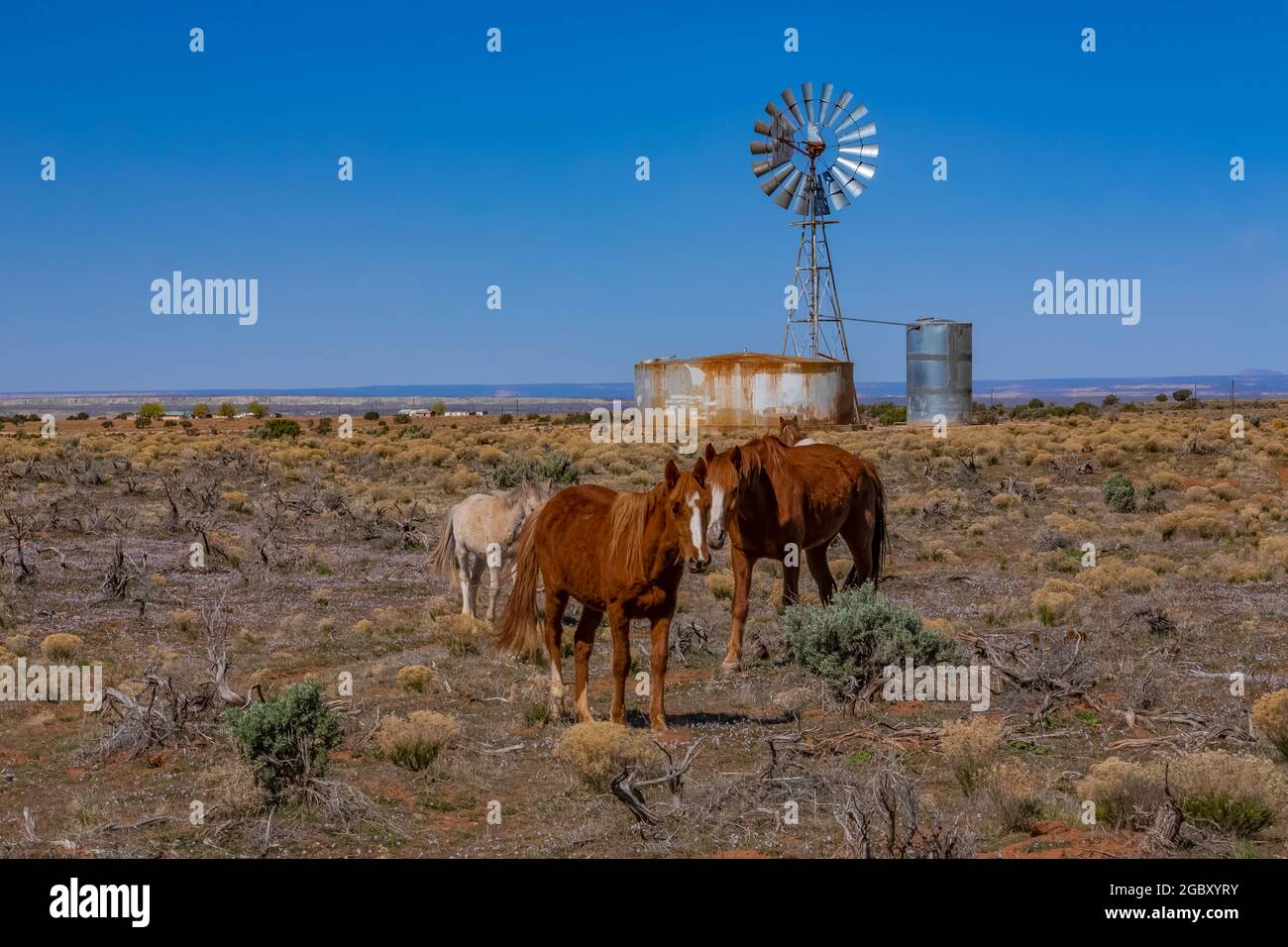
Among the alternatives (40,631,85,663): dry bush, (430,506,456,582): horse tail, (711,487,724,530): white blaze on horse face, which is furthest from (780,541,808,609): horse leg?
(40,631,85,663): dry bush

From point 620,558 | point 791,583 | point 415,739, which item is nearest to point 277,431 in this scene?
point 791,583

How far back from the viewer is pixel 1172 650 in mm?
12414

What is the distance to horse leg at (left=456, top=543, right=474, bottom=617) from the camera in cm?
1525

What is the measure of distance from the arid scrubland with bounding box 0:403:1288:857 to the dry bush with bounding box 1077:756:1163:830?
0.01 metres

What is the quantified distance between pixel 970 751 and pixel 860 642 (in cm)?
276

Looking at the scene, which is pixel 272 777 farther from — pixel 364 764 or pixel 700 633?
pixel 700 633

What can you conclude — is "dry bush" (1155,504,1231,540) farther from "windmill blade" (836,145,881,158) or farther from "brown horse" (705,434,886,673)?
"windmill blade" (836,145,881,158)

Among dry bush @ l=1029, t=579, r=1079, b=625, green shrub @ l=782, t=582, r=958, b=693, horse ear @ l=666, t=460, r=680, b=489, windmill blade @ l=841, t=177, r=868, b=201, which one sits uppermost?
windmill blade @ l=841, t=177, r=868, b=201

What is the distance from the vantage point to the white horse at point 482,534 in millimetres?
15148

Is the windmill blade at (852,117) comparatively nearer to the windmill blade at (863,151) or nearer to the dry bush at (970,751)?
the windmill blade at (863,151)

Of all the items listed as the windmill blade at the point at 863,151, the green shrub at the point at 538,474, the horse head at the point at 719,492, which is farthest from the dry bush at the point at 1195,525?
the windmill blade at the point at 863,151

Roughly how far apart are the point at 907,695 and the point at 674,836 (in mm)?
4014

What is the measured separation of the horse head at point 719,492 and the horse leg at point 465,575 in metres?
6.18
